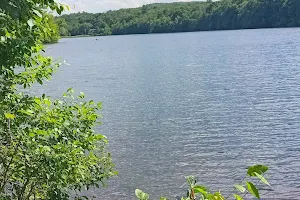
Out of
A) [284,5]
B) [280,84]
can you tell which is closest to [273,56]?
[280,84]

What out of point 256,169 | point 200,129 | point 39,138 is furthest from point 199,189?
point 200,129

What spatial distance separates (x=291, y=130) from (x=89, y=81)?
2635cm

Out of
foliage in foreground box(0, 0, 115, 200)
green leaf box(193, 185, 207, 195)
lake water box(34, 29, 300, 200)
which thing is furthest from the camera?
lake water box(34, 29, 300, 200)

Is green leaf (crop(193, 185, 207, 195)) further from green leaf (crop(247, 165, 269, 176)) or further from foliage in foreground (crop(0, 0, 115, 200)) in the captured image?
foliage in foreground (crop(0, 0, 115, 200))

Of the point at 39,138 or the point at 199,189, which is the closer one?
the point at 199,189

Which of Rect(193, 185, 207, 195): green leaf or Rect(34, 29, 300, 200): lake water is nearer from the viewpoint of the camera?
Rect(193, 185, 207, 195): green leaf

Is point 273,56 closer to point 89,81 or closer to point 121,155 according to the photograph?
point 89,81

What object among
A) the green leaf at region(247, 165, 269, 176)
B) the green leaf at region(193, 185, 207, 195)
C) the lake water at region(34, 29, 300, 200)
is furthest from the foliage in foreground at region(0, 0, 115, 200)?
the lake water at region(34, 29, 300, 200)

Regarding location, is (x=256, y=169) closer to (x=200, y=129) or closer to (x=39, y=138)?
(x=39, y=138)

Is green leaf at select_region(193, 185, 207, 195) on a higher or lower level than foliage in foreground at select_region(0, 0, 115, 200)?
higher

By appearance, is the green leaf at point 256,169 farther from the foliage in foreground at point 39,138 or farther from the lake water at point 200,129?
the lake water at point 200,129

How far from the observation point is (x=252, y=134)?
20.8 meters

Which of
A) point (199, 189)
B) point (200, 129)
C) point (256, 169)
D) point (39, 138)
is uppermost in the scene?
point (256, 169)

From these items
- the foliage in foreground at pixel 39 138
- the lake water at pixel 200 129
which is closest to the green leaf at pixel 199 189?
the foliage in foreground at pixel 39 138
